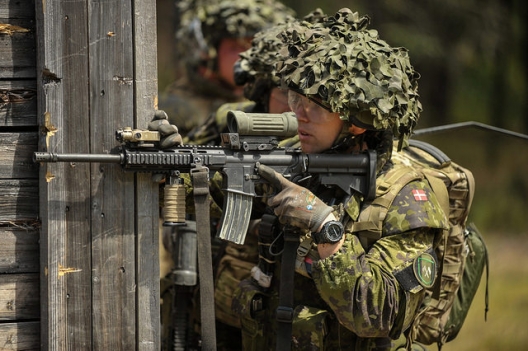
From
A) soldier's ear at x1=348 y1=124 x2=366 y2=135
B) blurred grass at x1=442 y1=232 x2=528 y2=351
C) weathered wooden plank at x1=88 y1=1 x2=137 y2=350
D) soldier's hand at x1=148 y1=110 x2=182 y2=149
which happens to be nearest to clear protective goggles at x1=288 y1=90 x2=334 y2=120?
soldier's ear at x1=348 y1=124 x2=366 y2=135

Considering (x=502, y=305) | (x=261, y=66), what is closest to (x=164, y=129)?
(x=261, y=66)

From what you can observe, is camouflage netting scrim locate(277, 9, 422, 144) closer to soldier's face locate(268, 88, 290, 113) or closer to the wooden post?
the wooden post

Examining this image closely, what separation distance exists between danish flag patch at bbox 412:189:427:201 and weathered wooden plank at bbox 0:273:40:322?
1655 mm

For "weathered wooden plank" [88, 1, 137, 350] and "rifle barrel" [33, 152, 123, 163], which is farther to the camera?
"weathered wooden plank" [88, 1, 137, 350]

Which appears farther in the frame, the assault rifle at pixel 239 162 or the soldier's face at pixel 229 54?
the soldier's face at pixel 229 54

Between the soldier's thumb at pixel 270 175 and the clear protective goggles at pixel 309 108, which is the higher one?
the clear protective goggles at pixel 309 108

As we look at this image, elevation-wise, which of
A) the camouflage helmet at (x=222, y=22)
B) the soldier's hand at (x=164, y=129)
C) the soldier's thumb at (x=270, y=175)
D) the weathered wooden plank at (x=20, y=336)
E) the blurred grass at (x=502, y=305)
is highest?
the camouflage helmet at (x=222, y=22)

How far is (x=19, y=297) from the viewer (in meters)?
3.46

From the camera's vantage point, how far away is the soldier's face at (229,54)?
22.3ft

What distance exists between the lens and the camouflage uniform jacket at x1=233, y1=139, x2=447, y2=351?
362cm

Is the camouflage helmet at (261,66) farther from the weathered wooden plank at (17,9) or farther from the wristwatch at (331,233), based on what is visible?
the weathered wooden plank at (17,9)

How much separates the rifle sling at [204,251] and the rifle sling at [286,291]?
41 centimetres

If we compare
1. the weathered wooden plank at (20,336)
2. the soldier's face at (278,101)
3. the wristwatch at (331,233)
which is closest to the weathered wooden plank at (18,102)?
the weathered wooden plank at (20,336)

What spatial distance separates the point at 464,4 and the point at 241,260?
611 centimetres
